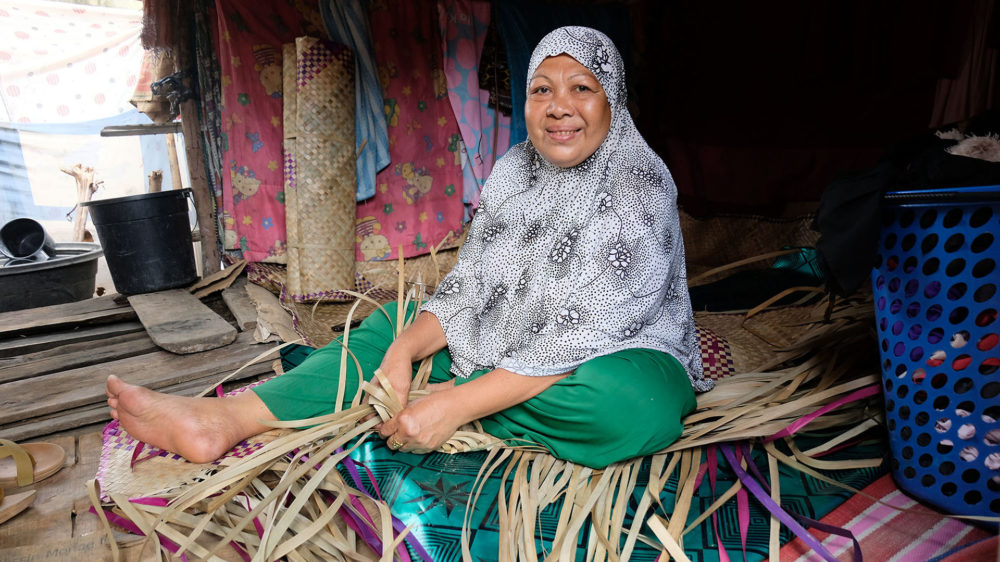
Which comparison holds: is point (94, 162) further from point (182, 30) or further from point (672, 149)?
point (672, 149)

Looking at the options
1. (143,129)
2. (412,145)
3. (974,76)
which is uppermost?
(974,76)

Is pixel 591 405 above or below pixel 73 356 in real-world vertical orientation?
above

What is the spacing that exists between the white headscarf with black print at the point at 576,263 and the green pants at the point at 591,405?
8 centimetres

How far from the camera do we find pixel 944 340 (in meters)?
1.13

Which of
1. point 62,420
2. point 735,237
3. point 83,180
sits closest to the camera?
point 62,420

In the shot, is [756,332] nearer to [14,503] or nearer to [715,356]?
[715,356]

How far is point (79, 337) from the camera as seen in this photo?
8.31 feet

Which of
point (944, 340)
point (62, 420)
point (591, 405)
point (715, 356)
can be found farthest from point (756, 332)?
point (62, 420)

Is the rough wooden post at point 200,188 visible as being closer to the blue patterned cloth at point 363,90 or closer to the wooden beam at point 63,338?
the wooden beam at point 63,338

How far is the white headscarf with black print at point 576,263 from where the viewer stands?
1451 mm

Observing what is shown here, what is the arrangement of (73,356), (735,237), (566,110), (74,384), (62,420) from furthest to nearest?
(735,237) < (73,356) < (74,384) < (62,420) < (566,110)

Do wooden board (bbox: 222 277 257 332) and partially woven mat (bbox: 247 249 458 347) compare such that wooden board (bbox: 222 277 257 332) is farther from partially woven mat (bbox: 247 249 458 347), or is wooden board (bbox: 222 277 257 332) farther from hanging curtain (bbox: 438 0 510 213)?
hanging curtain (bbox: 438 0 510 213)

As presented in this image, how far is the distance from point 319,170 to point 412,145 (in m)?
0.61

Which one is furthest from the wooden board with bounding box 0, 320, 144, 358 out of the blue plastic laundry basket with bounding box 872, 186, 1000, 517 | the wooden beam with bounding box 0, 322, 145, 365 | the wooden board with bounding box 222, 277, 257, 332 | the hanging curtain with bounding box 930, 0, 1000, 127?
the hanging curtain with bounding box 930, 0, 1000, 127
